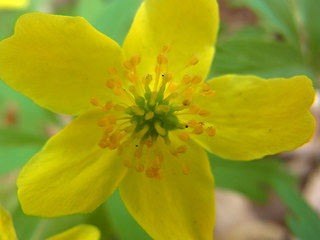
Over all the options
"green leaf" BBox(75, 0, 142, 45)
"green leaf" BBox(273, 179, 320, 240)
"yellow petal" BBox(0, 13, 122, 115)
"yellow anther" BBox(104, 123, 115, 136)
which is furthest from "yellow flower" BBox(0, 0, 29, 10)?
"green leaf" BBox(273, 179, 320, 240)

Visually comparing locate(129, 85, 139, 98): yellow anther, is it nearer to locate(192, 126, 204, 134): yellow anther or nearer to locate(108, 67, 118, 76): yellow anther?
locate(108, 67, 118, 76): yellow anther

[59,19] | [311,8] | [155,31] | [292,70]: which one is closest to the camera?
[59,19]

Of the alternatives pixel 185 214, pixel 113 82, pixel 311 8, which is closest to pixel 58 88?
pixel 113 82

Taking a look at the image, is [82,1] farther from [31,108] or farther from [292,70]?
[292,70]

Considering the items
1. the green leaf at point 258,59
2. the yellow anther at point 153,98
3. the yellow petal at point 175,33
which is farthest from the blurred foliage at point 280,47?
the yellow anther at point 153,98

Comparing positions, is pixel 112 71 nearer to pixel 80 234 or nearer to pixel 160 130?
pixel 160 130

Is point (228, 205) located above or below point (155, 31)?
below

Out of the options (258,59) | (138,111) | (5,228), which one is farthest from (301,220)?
(5,228)

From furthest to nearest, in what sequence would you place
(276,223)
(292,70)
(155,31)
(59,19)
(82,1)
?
(276,223) < (82,1) < (292,70) < (155,31) < (59,19)

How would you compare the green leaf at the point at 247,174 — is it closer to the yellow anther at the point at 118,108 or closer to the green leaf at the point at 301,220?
the green leaf at the point at 301,220
